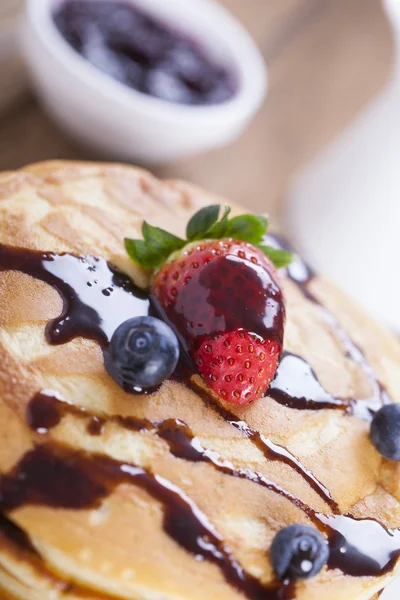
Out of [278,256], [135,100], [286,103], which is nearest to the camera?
[278,256]

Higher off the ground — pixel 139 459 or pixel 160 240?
pixel 160 240

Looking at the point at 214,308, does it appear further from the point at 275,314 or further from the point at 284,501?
the point at 284,501

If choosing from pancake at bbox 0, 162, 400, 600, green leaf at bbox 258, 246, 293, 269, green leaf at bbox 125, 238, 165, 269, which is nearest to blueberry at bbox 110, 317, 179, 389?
pancake at bbox 0, 162, 400, 600

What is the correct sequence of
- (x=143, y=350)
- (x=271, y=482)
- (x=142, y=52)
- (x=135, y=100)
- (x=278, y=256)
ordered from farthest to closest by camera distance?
(x=142, y=52)
(x=135, y=100)
(x=278, y=256)
(x=271, y=482)
(x=143, y=350)

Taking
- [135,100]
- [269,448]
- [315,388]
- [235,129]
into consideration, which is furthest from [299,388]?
[235,129]

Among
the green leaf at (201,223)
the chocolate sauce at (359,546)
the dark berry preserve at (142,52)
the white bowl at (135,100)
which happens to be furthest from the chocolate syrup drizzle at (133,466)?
the dark berry preserve at (142,52)

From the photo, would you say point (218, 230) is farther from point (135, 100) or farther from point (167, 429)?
point (135, 100)

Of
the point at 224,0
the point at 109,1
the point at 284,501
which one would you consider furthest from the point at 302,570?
the point at 224,0
